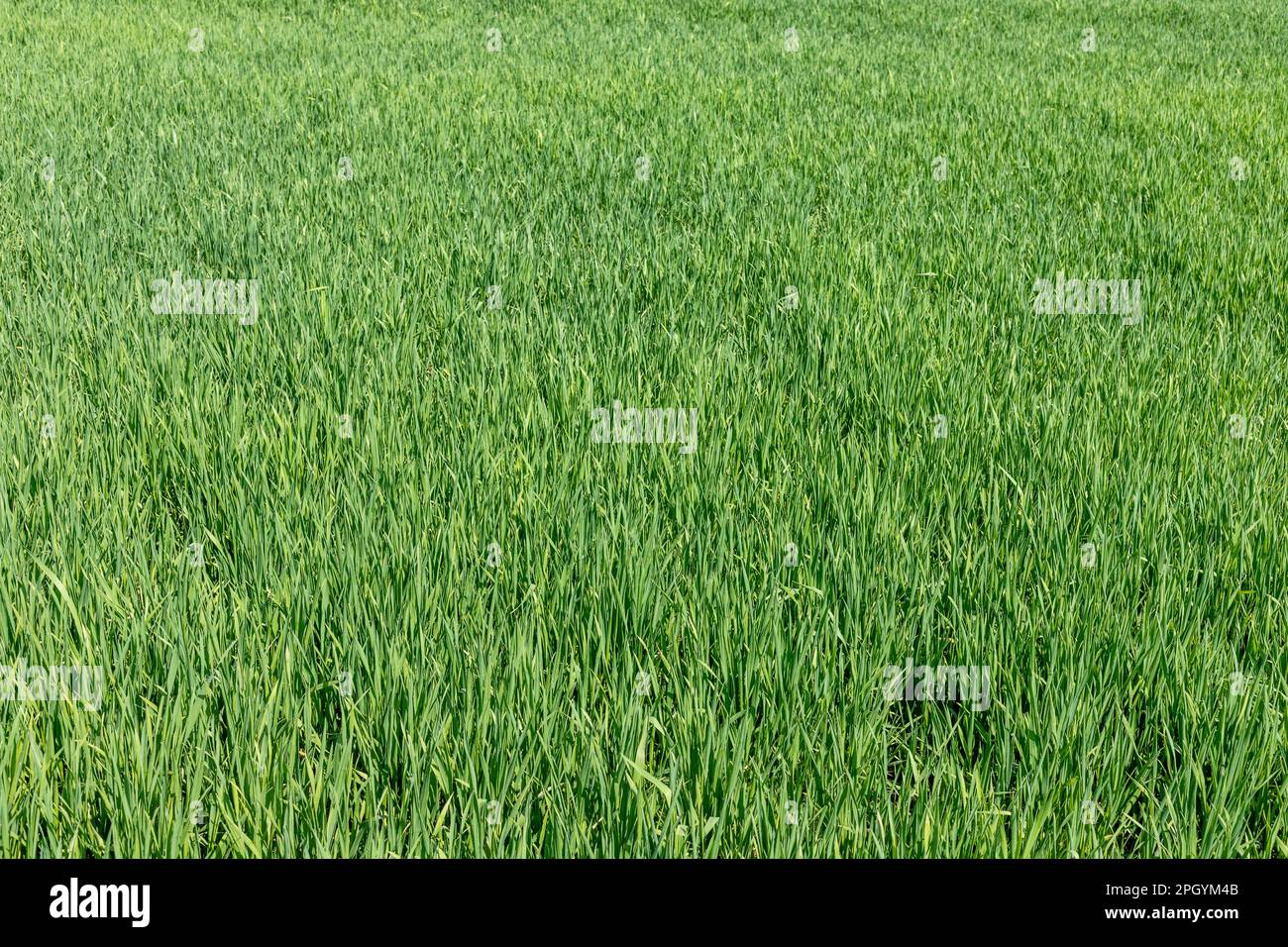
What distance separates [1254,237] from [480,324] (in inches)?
134

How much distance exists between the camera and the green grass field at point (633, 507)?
4.94 ft

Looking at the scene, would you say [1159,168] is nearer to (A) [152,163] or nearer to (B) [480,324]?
(B) [480,324]

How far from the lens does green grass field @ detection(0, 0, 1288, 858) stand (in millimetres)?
1505

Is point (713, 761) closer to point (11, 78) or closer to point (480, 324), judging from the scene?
point (480, 324)

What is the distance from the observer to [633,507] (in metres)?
2.26

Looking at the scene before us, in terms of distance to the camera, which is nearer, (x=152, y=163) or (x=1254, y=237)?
(x=1254, y=237)

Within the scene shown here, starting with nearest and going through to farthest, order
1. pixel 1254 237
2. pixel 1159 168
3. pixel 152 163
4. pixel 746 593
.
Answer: pixel 746 593
pixel 1254 237
pixel 152 163
pixel 1159 168

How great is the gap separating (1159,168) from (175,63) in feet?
22.5

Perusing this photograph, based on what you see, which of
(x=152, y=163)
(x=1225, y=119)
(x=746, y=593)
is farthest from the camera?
(x=1225, y=119)

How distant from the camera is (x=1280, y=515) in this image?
2.30 metres

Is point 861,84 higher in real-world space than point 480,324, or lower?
higher

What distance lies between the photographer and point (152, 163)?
17.1 ft
